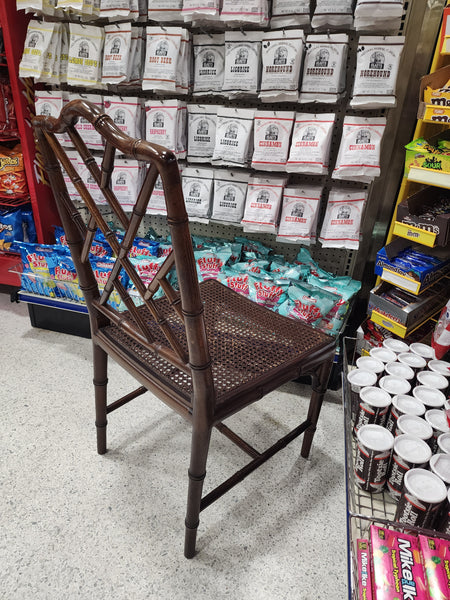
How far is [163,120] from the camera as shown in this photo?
2004mm

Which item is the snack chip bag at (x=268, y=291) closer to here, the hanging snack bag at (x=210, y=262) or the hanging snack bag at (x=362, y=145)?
the hanging snack bag at (x=210, y=262)

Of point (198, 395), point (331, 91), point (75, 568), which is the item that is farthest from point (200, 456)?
point (331, 91)

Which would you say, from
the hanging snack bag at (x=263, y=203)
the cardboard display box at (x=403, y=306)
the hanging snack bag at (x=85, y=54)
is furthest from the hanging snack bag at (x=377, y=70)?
the hanging snack bag at (x=85, y=54)

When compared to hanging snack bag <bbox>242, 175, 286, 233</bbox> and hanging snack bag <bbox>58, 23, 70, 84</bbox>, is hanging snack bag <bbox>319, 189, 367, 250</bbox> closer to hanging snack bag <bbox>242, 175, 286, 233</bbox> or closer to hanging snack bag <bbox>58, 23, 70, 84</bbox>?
hanging snack bag <bbox>242, 175, 286, 233</bbox>

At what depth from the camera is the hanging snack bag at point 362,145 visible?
66.2 inches

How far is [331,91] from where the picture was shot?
1.70 metres

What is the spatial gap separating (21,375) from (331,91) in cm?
197

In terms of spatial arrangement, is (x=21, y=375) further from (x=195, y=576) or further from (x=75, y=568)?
(x=195, y=576)

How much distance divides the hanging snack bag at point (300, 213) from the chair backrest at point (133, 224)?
99cm

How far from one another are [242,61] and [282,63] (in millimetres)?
193

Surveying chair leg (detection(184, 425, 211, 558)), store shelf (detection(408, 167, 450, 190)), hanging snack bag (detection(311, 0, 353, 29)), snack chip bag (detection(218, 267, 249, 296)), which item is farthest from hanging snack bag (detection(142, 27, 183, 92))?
chair leg (detection(184, 425, 211, 558))

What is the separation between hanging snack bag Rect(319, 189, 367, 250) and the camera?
184cm

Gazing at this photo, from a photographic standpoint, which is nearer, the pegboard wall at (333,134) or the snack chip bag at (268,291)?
the pegboard wall at (333,134)

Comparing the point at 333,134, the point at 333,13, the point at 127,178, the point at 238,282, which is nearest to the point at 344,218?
the point at 333,134
